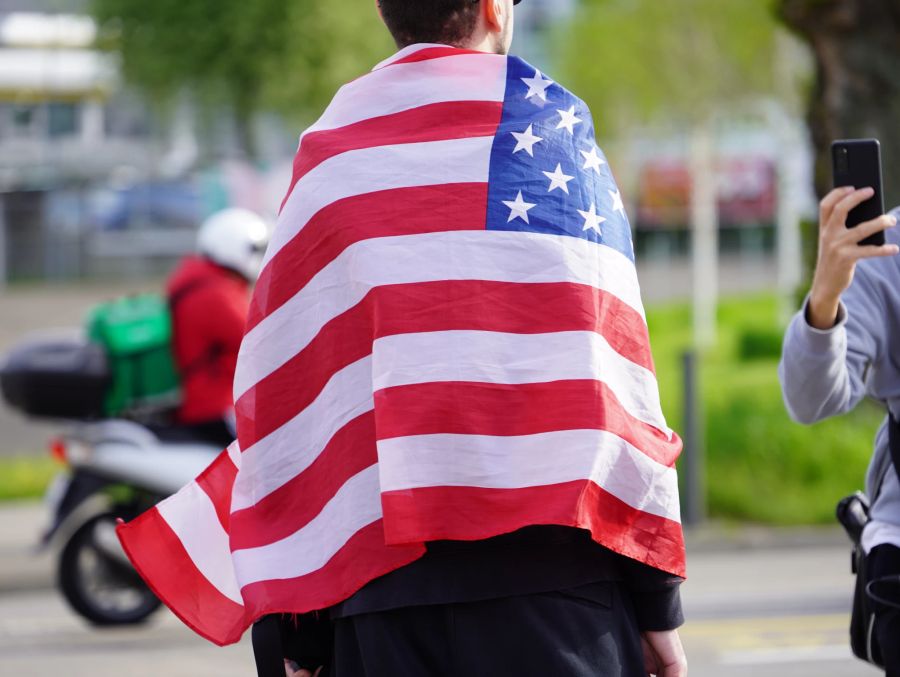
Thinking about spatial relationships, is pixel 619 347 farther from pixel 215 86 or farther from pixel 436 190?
pixel 215 86

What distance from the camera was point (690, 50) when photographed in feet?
68.1

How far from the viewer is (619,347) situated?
2176 mm

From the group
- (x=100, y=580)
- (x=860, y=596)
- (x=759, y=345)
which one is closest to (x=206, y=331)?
(x=100, y=580)

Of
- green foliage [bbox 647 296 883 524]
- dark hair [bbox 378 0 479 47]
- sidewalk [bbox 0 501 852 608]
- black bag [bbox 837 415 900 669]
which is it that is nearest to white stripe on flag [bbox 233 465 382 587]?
dark hair [bbox 378 0 479 47]

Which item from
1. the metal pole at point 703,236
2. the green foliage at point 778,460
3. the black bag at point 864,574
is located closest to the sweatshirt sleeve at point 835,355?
the black bag at point 864,574

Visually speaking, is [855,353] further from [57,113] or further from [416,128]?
[57,113]

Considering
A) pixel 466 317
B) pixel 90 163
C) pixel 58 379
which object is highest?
pixel 466 317

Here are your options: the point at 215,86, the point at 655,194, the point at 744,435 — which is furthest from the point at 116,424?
the point at 655,194

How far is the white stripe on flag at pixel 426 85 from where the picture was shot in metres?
2.21

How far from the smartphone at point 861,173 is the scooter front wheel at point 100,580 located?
5.21 m

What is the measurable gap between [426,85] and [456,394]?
1.57 ft

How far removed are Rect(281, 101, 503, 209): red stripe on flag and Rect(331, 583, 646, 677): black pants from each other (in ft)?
2.25

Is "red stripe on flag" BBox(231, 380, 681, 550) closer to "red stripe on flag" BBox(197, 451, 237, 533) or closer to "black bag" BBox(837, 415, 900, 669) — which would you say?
"red stripe on flag" BBox(197, 451, 237, 533)

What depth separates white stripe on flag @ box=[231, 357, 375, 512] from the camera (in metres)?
2.15
